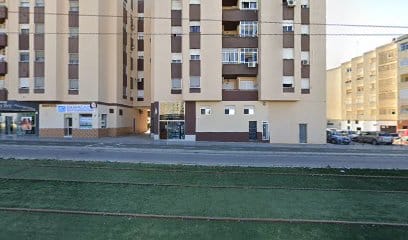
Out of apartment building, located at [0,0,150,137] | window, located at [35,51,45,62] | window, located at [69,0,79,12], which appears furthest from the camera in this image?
window, located at [69,0,79,12]

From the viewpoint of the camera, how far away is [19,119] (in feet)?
106

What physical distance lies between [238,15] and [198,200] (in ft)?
87.5

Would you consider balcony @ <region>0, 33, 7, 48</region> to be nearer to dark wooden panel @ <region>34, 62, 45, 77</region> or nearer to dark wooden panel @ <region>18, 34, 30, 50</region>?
dark wooden panel @ <region>18, 34, 30, 50</region>

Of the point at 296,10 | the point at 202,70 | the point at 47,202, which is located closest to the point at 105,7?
the point at 202,70

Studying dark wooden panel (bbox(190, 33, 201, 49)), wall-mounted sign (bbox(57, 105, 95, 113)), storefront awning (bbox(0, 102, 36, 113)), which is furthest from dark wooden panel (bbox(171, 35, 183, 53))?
storefront awning (bbox(0, 102, 36, 113))

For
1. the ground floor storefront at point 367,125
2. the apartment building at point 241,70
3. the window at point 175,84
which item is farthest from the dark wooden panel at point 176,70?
the ground floor storefront at point 367,125

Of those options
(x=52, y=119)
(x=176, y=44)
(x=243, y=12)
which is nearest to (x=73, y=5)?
(x=176, y=44)

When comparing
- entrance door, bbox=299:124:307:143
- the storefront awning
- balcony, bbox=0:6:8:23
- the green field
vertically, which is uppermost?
balcony, bbox=0:6:8:23

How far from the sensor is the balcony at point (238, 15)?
1195 inches

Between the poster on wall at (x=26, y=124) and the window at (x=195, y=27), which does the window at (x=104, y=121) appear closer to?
the poster on wall at (x=26, y=124)

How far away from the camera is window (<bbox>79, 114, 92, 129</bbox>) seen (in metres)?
31.5

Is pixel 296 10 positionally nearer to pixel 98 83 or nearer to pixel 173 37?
pixel 173 37

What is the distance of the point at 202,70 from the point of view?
29.5 metres

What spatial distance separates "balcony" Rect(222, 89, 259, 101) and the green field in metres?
18.5
